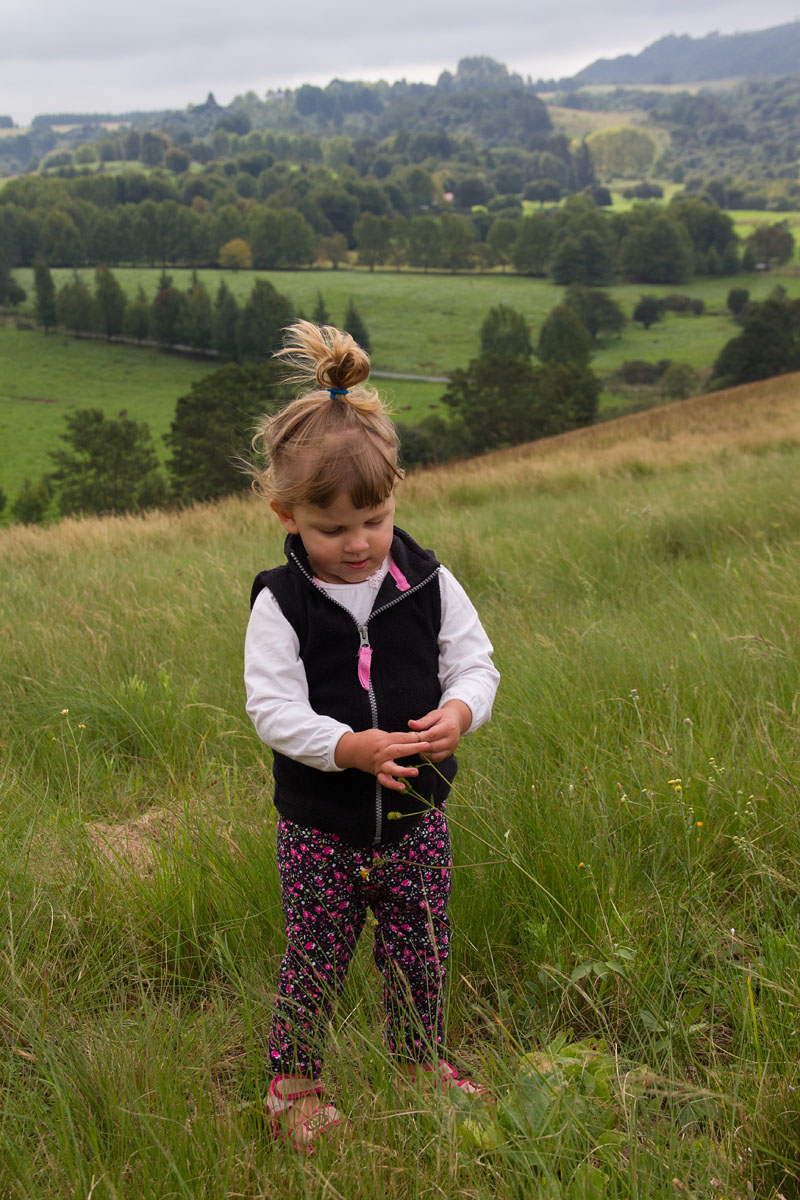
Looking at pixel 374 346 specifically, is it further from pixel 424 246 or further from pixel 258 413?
pixel 424 246

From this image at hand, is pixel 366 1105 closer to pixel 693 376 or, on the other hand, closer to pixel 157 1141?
pixel 157 1141

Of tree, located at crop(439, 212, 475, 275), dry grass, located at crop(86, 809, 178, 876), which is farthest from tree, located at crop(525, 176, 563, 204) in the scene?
dry grass, located at crop(86, 809, 178, 876)

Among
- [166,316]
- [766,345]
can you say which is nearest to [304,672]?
[766,345]

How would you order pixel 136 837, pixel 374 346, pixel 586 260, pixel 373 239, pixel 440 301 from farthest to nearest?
pixel 373 239, pixel 586 260, pixel 440 301, pixel 374 346, pixel 136 837

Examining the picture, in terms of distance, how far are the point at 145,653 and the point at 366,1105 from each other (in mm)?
2887

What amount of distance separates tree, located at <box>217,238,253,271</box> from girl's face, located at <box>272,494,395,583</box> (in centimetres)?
13112

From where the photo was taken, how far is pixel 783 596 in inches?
149

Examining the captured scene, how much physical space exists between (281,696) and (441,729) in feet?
1.15

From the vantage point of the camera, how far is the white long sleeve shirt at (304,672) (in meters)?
1.78

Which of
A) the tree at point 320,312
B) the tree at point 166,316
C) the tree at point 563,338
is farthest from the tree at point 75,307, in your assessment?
the tree at point 563,338

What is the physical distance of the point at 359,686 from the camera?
6.27 ft

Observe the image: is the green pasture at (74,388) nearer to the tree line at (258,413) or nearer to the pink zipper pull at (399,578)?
the tree line at (258,413)

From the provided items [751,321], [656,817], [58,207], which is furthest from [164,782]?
[58,207]

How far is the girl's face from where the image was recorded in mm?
1896
